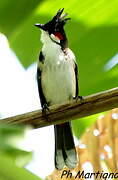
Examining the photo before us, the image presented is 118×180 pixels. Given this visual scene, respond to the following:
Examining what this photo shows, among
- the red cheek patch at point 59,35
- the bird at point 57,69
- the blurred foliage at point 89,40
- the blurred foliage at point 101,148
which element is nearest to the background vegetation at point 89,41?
the blurred foliage at point 89,40

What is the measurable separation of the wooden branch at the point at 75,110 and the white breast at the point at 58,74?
163 cm

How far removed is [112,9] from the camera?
1420 mm

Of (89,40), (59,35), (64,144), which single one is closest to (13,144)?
(89,40)

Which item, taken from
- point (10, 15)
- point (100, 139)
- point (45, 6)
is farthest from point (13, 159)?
point (45, 6)

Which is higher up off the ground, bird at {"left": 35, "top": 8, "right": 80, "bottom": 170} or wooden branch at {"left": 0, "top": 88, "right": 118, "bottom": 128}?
bird at {"left": 35, "top": 8, "right": 80, "bottom": 170}

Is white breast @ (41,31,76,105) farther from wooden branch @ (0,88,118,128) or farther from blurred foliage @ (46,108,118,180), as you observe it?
wooden branch @ (0,88,118,128)

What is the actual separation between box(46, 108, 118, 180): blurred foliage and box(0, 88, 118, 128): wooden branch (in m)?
0.10

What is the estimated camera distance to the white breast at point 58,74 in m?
2.94

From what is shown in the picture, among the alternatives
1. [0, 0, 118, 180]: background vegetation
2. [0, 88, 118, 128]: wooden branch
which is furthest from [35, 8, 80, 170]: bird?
[0, 88, 118, 128]: wooden branch

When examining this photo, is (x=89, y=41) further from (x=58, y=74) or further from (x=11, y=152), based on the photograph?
(x=58, y=74)

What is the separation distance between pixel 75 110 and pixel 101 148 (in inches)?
6.6

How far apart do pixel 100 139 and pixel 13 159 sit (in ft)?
3.46

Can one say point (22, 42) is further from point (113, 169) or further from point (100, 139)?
point (113, 169)

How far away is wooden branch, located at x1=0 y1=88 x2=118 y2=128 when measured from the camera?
1.14 m
